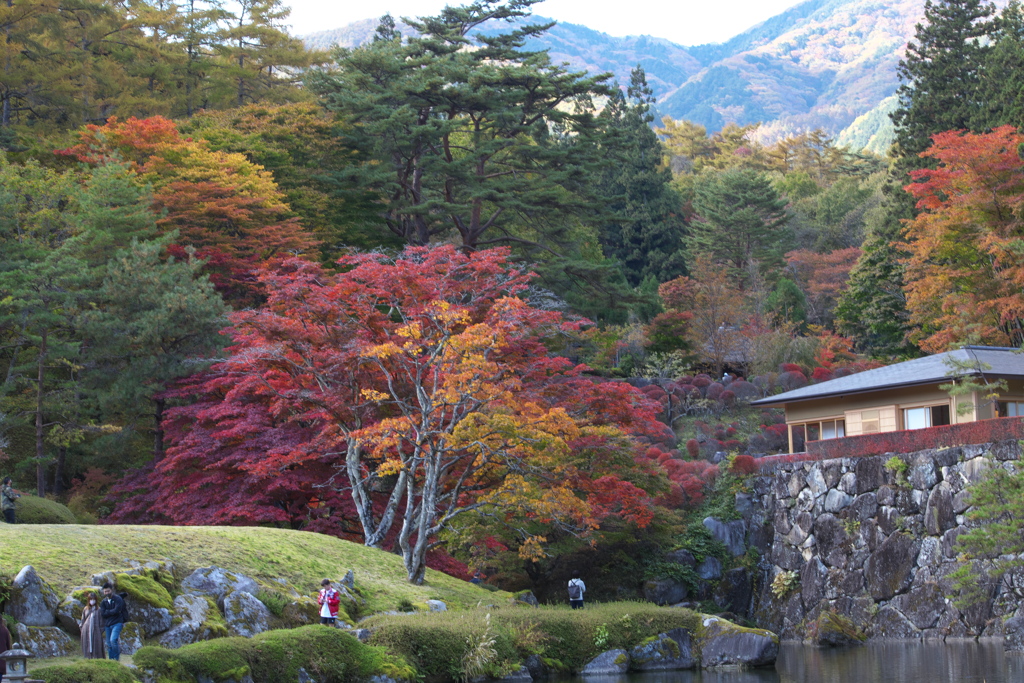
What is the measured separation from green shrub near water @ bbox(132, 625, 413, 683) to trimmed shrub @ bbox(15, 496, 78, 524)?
856 cm

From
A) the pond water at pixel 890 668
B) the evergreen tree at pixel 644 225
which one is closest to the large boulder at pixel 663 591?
the pond water at pixel 890 668

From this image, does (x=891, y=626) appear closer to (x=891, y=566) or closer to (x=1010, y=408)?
(x=891, y=566)

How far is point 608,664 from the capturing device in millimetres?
18609

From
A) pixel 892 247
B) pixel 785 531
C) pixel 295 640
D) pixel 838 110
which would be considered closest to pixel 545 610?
pixel 295 640

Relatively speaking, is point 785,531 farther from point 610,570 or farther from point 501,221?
point 501,221

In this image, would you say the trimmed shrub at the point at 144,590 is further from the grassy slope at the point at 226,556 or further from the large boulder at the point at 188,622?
the grassy slope at the point at 226,556

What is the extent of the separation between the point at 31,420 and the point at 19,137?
1361cm

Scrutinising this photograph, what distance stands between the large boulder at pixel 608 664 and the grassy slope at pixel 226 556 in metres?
3.18

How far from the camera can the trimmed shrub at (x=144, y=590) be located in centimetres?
1419

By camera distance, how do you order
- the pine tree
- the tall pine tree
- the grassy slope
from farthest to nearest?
the pine tree → the tall pine tree → the grassy slope

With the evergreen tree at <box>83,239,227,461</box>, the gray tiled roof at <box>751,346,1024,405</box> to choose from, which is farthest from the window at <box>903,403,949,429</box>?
the evergreen tree at <box>83,239,227,461</box>

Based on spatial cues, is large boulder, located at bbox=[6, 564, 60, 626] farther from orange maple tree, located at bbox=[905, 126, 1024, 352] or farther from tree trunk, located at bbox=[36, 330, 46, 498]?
orange maple tree, located at bbox=[905, 126, 1024, 352]

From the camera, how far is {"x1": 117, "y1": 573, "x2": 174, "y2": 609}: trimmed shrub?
14.2 metres

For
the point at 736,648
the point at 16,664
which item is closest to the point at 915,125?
the point at 736,648
